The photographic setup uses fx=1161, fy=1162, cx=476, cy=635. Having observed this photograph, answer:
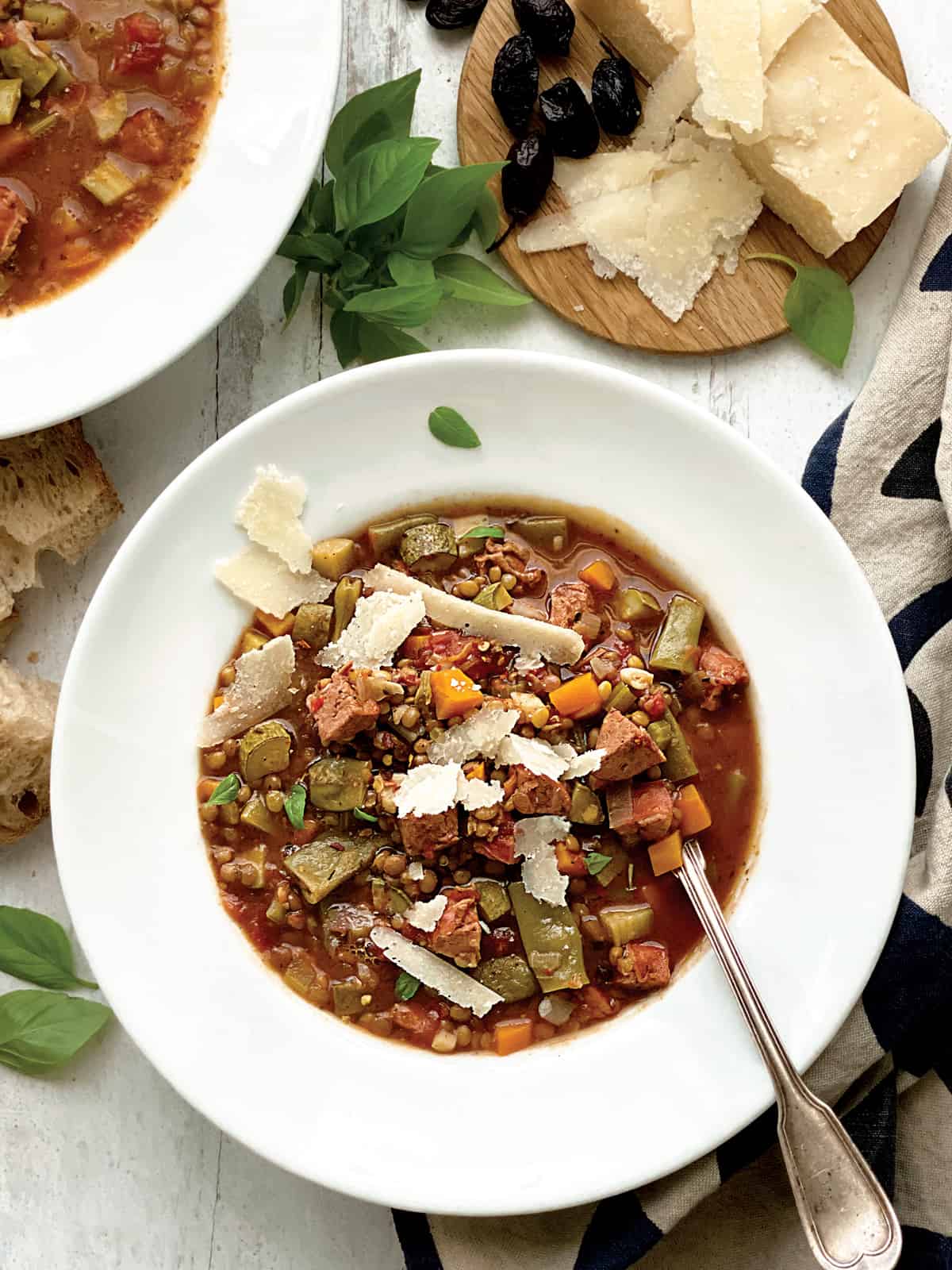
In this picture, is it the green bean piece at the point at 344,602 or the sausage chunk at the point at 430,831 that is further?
the green bean piece at the point at 344,602

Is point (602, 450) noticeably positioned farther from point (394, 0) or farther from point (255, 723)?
point (394, 0)

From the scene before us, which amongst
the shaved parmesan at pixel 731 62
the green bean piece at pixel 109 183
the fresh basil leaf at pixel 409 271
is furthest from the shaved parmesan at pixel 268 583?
the shaved parmesan at pixel 731 62

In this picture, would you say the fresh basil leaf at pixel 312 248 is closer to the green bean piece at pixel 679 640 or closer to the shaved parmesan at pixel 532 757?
the green bean piece at pixel 679 640

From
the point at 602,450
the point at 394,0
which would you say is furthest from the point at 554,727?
the point at 394,0

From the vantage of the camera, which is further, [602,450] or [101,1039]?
[101,1039]

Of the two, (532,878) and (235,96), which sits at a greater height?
(235,96)

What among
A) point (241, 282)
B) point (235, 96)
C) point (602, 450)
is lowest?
point (602, 450)
